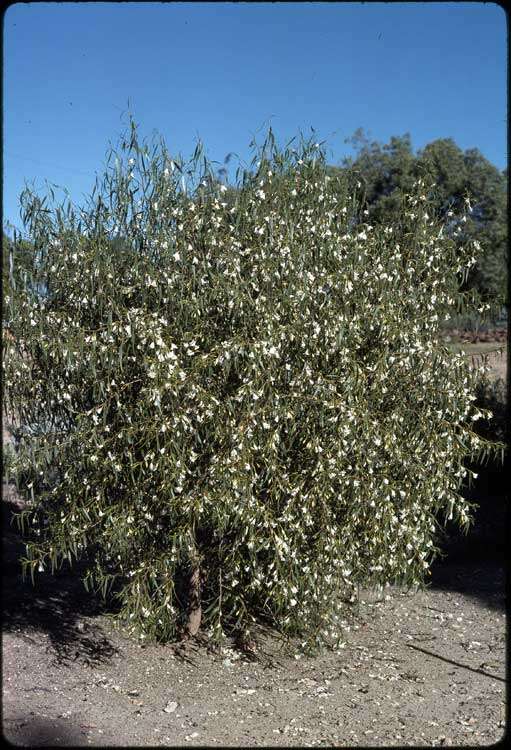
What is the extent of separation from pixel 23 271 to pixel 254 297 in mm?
1497

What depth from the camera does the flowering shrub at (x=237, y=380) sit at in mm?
4699

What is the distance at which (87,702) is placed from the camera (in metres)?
5.07

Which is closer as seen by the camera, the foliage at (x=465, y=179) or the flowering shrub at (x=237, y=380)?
the flowering shrub at (x=237, y=380)

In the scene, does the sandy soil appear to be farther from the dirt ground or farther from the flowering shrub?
the flowering shrub

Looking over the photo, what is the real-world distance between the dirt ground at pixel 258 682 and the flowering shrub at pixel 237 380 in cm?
54

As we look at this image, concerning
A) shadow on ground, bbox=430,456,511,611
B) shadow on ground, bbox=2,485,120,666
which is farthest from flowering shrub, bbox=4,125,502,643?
shadow on ground, bbox=430,456,511,611

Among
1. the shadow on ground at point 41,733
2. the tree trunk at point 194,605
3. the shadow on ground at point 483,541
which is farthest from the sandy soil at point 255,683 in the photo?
the shadow on ground at point 483,541

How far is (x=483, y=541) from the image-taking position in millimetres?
9320

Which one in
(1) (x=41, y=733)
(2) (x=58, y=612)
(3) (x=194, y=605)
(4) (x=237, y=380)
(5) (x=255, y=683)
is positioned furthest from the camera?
(2) (x=58, y=612)

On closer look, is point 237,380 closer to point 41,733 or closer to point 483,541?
point 41,733

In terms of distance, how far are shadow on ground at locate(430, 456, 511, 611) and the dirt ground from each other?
984 millimetres

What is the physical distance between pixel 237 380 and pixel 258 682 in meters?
2.27

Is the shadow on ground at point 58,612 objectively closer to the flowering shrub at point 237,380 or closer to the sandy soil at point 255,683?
the sandy soil at point 255,683

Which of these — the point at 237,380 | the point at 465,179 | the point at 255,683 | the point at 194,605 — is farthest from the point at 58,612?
the point at 465,179
